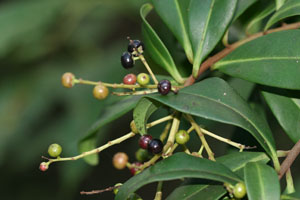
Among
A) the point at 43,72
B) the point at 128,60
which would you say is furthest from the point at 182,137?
the point at 43,72

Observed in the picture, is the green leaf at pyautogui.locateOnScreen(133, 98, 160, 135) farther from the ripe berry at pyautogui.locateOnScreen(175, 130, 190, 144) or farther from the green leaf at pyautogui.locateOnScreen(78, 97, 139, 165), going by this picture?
the green leaf at pyautogui.locateOnScreen(78, 97, 139, 165)

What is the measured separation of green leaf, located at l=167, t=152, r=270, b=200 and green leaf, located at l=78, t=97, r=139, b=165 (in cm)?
45

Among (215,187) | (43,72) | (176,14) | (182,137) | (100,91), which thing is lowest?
(43,72)

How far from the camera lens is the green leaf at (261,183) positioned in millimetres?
1141

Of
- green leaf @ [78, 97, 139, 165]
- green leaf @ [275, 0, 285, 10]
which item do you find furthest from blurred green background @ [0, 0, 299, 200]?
green leaf @ [275, 0, 285, 10]

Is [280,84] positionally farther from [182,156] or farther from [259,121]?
[182,156]

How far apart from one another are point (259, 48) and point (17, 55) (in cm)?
253

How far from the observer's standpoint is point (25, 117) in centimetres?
358

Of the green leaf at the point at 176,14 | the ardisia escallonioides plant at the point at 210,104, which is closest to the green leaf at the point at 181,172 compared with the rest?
the ardisia escallonioides plant at the point at 210,104

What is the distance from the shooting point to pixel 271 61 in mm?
1437

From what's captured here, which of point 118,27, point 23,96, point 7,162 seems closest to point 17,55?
point 23,96

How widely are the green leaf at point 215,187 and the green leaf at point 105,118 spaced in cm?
45

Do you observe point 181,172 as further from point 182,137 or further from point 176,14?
point 176,14

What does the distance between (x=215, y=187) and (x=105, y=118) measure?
647 millimetres
